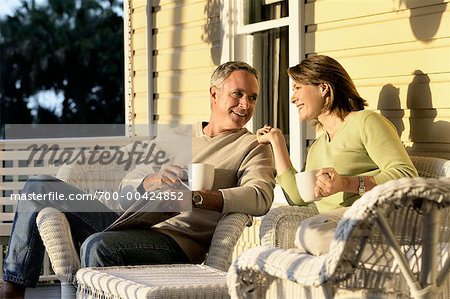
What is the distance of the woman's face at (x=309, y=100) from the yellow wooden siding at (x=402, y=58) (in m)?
0.59

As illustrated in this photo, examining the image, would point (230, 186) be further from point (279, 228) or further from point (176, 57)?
point (176, 57)

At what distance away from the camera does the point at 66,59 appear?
4722cm

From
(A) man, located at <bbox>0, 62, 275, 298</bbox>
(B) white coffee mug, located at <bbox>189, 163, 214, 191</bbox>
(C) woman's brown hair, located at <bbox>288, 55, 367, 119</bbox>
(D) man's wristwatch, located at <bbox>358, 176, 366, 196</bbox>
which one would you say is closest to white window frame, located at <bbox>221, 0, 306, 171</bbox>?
(A) man, located at <bbox>0, 62, 275, 298</bbox>

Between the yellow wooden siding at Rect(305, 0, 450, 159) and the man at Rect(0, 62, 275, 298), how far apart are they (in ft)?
2.47

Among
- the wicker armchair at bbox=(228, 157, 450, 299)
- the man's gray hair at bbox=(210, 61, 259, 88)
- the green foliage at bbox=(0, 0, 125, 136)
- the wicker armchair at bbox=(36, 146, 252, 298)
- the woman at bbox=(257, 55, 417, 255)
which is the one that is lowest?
the wicker armchair at bbox=(36, 146, 252, 298)

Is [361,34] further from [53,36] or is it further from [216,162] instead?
Answer: [53,36]

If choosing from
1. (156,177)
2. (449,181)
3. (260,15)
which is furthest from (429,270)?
(260,15)

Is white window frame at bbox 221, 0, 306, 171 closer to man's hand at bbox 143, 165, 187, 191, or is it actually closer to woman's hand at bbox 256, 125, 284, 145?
woman's hand at bbox 256, 125, 284, 145

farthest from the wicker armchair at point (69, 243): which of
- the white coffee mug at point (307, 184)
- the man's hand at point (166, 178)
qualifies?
the white coffee mug at point (307, 184)

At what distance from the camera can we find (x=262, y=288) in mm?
3178

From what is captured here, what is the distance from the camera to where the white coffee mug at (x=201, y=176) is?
4.03 meters

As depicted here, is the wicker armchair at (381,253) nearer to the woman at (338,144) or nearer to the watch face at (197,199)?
the woman at (338,144)

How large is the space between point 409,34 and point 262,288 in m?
1.98

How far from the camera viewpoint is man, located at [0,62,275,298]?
13.0 feet
